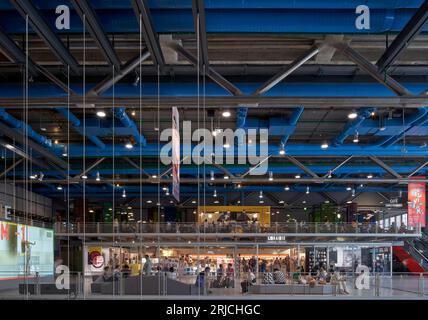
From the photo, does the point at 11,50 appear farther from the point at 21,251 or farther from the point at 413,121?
the point at 413,121

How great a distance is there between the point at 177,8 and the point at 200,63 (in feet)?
3.62

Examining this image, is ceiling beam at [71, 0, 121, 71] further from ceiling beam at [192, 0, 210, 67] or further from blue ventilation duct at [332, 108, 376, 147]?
blue ventilation duct at [332, 108, 376, 147]

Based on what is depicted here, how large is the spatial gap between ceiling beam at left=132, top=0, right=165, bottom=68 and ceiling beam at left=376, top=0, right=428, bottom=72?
385 cm

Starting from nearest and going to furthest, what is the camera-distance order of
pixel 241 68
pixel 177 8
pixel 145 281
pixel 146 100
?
1. pixel 177 8
2. pixel 146 100
3. pixel 241 68
4. pixel 145 281

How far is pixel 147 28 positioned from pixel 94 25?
79 cm

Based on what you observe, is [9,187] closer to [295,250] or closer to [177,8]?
[295,250]

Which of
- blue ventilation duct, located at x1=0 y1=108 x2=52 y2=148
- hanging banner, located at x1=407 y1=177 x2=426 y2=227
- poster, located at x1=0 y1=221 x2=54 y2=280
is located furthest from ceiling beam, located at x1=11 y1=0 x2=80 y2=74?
hanging banner, located at x1=407 y1=177 x2=426 y2=227

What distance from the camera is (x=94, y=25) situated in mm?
7965

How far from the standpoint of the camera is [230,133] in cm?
1909

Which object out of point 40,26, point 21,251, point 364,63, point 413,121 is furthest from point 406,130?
point 40,26

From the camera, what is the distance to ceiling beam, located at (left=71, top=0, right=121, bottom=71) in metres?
7.48

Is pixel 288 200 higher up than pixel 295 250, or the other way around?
pixel 288 200

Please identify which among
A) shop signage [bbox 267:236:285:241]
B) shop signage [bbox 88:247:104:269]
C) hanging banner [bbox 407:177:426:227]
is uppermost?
hanging banner [bbox 407:177:426:227]
